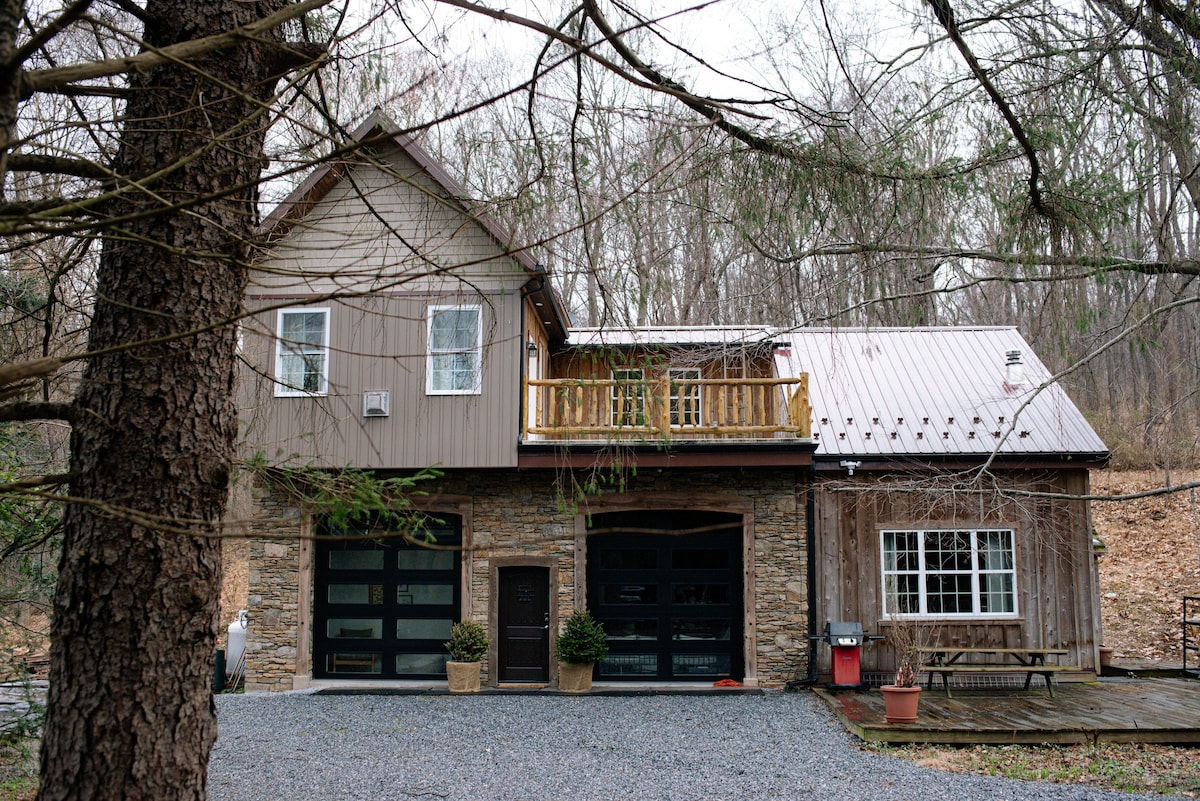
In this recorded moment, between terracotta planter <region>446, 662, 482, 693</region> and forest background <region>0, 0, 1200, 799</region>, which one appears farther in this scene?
terracotta planter <region>446, 662, 482, 693</region>

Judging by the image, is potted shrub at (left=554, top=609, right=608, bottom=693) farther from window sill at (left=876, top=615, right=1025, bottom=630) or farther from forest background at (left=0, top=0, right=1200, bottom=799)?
forest background at (left=0, top=0, right=1200, bottom=799)

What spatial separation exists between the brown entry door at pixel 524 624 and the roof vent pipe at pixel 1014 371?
7.45 meters

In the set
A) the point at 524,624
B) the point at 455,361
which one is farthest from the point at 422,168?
the point at 524,624

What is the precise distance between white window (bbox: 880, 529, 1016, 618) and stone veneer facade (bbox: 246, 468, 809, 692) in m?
1.26

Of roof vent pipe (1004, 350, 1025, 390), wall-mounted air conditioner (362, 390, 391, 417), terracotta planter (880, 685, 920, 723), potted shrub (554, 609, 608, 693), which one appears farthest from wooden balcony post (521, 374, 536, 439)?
roof vent pipe (1004, 350, 1025, 390)

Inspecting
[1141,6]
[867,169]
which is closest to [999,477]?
[1141,6]

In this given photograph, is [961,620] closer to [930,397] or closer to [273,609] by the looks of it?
[930,397]

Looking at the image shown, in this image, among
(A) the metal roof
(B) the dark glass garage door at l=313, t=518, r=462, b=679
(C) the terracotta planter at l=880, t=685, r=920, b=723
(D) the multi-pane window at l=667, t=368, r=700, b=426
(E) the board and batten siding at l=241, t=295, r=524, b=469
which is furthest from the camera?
(B) the dark glass garage door at l=313, t=518, r=462, b=679

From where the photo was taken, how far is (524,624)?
1313cm

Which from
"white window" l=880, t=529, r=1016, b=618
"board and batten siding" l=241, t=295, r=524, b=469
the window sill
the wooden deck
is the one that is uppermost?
"board and batten siding" l=241, t=295, r=524, b=469

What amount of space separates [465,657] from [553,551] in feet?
5.95

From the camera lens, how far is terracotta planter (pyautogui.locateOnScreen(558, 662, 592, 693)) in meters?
12.5

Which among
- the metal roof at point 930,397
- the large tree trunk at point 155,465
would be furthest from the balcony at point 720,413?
the large tree trunk at point 155,465

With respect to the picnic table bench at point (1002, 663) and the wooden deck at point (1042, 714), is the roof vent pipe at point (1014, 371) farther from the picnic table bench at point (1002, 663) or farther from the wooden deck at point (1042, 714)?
the wooden deck at point (1042, 714)
